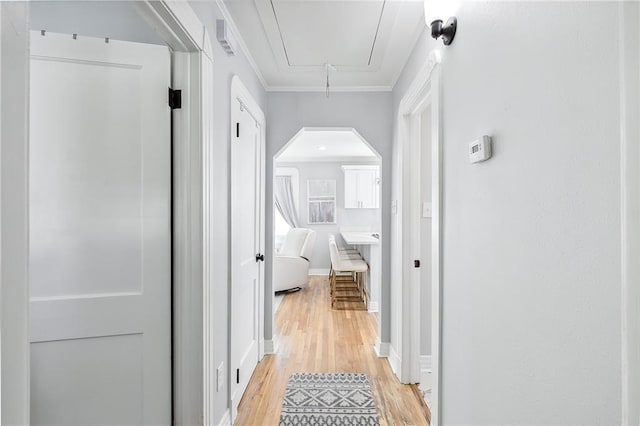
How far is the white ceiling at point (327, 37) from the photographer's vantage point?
174 centimetres

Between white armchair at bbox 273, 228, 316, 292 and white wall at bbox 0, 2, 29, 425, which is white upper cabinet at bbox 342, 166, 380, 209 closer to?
white armchair at bbox 273, 228, 316, 292

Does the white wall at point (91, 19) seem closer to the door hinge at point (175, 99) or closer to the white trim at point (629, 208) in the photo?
the door hinge at point (175, 99)

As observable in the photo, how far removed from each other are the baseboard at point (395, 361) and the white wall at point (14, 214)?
2.34m

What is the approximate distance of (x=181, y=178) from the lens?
1.43m

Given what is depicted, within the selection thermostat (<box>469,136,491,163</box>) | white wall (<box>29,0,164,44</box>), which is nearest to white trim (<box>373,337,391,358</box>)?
thermostat (<box>469,136,491,163</box>)

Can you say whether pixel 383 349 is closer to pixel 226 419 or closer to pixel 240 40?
pixel 226 419

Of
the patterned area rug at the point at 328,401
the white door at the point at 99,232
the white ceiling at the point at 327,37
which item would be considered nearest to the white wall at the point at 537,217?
the white ceiling at the point at 327,37

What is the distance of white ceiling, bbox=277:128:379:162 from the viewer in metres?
4.70

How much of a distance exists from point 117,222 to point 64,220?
0.61ft

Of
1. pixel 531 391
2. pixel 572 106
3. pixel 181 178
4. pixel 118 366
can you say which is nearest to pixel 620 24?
pixel 572 106

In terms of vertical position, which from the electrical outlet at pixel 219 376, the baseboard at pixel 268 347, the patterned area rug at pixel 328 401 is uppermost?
the electrical outlet at pixel 219 376

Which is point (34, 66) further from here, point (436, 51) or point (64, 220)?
point (436, 51)

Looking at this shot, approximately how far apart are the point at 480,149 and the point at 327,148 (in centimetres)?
467

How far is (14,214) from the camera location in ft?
1.81
